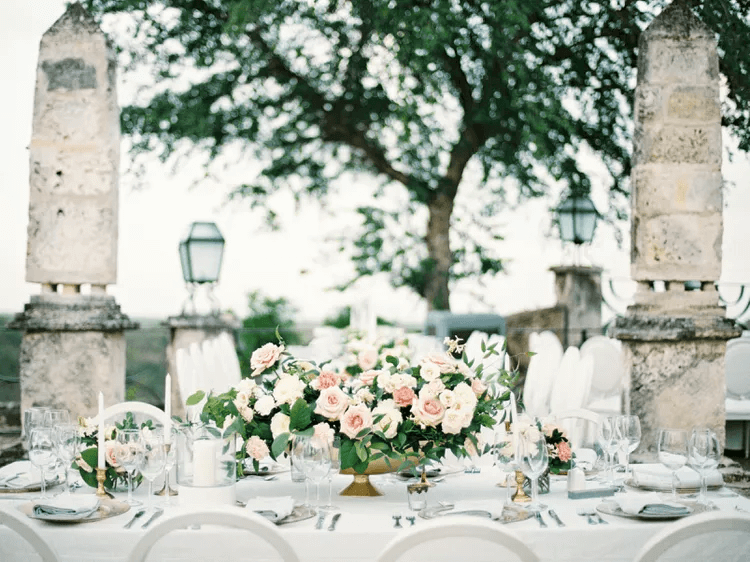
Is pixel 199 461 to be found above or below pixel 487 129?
below

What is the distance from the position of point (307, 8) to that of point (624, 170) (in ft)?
13.2

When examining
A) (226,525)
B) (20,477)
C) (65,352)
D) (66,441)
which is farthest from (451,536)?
(65,352)

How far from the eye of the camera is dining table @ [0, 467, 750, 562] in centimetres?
254

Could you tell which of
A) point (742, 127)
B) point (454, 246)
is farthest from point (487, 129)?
point (742, 127)

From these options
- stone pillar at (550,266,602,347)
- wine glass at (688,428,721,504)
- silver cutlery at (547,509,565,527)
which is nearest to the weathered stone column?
silver cutlery at (547,509,565,527)

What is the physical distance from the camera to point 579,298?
35.9 feet

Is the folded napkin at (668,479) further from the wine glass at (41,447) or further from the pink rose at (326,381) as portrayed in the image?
the wine glass at (41,447)

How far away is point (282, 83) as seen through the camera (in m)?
11.6

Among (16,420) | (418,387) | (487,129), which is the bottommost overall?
(16,420)

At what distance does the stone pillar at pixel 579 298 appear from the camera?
35.6ft

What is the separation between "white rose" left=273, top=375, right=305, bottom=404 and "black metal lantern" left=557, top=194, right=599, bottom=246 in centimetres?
718

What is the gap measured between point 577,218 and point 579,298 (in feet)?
4.40

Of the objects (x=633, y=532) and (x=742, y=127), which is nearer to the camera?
(x=633, y=532)

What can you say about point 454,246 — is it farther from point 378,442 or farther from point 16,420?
point 378,442
